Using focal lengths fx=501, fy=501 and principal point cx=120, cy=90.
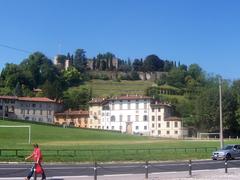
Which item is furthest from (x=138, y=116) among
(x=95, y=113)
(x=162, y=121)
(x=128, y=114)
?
(x=95, y=113)

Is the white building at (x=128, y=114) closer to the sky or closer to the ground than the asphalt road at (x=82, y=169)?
closer to the sky

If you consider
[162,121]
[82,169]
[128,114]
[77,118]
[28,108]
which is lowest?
[82,169]

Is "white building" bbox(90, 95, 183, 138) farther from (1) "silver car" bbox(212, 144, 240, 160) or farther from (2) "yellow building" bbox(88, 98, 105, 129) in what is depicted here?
(1) "silver car" bbox(212, 144, 240, 160)

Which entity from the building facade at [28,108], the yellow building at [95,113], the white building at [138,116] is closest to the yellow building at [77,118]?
the yellow building at [95,113]

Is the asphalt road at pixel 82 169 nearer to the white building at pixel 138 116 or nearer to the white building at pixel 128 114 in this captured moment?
the white building at pixel 138 116

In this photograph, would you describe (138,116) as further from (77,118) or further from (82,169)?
(82,169)

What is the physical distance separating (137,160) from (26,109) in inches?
5499

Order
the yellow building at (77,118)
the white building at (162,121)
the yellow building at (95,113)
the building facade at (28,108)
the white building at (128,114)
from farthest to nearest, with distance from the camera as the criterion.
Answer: the yellow building at (77,118) → the yellow building at (95,113) → the building facade at (28,108) → the white building at (128,114) → the white building at (162,121)

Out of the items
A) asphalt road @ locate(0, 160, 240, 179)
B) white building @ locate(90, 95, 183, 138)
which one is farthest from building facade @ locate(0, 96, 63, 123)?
asphalt road @ locate(0, 160, 240, 179)

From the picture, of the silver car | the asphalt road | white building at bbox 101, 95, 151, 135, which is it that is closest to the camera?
the asphalt road

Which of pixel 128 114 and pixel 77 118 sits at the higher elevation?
pixel 128 114

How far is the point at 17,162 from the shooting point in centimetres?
4228

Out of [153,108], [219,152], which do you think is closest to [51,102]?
[153,108]

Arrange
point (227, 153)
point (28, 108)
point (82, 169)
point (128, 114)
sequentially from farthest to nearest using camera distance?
point (28, 108) → point (128, 114) → point (227, 153) → point (82, 169)
